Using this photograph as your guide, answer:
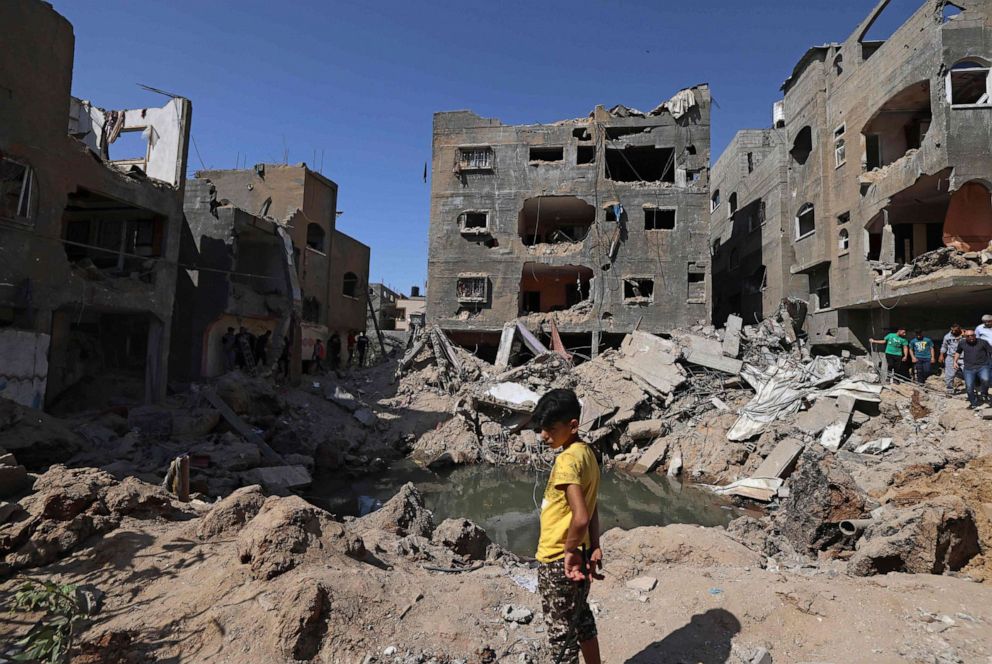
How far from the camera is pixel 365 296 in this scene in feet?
97.2

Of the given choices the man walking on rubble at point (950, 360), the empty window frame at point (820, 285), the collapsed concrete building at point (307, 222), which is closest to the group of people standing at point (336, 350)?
the collapsed concrete building at point (307, 222)

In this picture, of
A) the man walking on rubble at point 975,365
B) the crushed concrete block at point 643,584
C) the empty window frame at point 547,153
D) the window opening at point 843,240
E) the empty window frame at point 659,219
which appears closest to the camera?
the crushed concrete block at point 643,584

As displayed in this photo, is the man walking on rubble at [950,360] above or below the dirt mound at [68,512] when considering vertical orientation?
above

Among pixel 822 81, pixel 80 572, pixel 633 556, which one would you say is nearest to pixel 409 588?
pixel 80 572

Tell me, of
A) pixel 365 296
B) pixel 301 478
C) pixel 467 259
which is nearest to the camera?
pixel 301 478

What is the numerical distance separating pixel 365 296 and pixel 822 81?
74.6ft

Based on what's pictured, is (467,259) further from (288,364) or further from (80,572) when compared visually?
(80,572)

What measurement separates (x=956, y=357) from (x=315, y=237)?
23.6 meters

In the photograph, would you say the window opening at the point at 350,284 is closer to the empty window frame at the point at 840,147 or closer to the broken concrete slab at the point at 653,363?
the broken concrete slab at the point at 653,363

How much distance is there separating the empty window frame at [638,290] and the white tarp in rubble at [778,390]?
724cm

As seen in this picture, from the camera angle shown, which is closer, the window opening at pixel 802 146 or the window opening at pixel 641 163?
the window opening at pixel 802 146

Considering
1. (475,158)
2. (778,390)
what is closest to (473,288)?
(475,158)

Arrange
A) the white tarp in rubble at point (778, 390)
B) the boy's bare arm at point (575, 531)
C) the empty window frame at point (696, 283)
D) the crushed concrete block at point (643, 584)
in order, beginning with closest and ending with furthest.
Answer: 1. the boy's bare arm at point (575, 531)
2. the crushed concrete block at point (643, 584)
3. the white tarp in rubble at point (778, 390)
4. the empty window frame at point (696, 283)

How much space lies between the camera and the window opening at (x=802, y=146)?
68.8 feet
